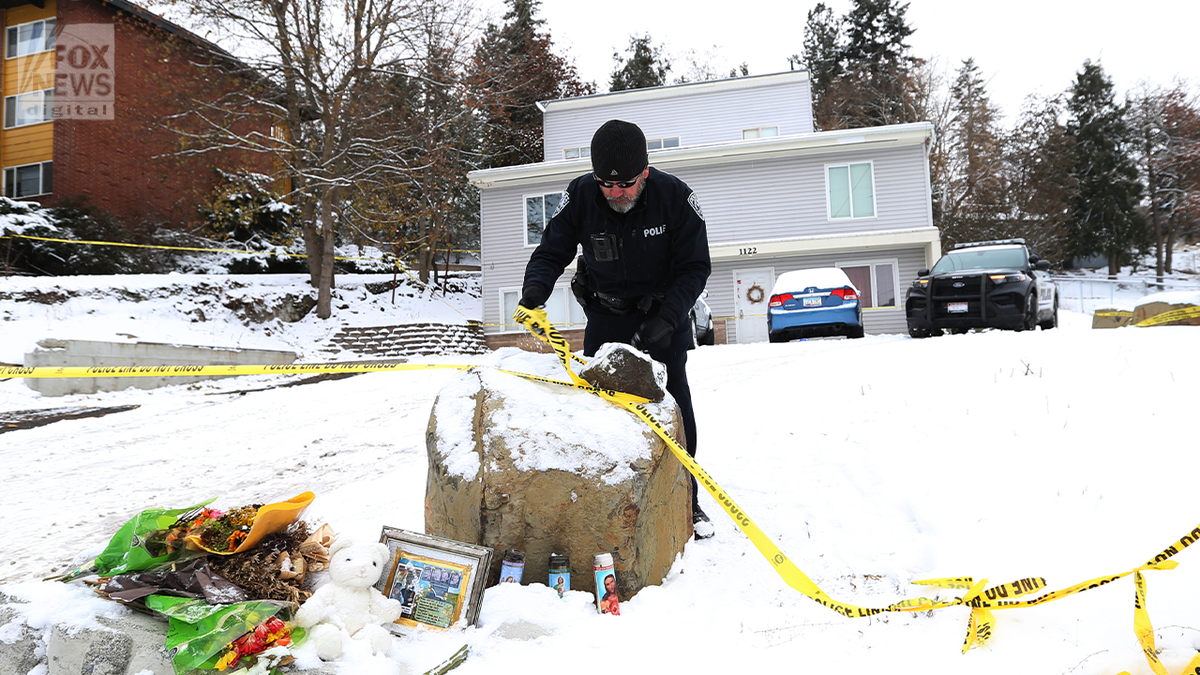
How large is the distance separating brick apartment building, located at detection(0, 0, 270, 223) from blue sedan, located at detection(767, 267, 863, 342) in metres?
15.6

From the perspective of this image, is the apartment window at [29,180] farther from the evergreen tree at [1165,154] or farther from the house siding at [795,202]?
the evergreen tree at [1165,154]

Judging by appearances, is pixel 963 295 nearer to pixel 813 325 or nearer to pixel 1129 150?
pixel 813 325

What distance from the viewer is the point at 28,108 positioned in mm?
20797

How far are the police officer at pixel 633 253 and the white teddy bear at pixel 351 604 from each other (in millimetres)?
1387

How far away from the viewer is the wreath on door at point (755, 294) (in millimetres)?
19062

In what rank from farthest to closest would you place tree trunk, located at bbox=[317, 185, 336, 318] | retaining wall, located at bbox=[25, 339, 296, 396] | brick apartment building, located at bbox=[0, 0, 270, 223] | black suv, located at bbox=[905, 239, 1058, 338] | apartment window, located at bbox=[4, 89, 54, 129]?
apartment window, located at bbox=[4, 89, 54, 129], brick apartment building, located at bbox=[0, 0, 270, 223], tree trunk, located at bbox=[317, 185, 336, 318], black suv, located at bbox=[905, 239, 1058, 338], retaining wall, located at bbox=[25, 339, 296, 396]

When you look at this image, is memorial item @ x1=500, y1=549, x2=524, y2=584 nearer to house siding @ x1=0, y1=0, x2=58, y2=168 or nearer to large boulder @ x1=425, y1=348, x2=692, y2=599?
large boulder @ x1=425, y1=348, x2=692, y2=599

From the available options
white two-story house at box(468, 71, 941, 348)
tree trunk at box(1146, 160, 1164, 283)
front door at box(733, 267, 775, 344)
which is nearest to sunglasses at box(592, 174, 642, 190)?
white two-story house at box(468, 71, 941, 348)

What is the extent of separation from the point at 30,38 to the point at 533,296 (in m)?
26.3

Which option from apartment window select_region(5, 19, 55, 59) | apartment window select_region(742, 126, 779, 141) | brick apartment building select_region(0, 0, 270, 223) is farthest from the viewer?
apartment window select_region(742, 126, 779, 141)

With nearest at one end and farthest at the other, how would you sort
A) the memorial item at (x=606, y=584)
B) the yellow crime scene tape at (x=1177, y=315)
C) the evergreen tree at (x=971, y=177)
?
1. the memorial item at (x=606, y=584)
2. the yellow crime scene tape at (x=1177, y=315)
3. the evergreen tree at (x=971, y=177)

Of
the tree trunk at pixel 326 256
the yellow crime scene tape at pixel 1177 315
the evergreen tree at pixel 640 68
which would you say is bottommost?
the yellow crime scene tape at pixel 1177 315

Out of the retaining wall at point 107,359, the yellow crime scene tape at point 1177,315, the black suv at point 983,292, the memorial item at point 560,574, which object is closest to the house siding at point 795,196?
the black suv at point 983,292

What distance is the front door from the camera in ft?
62.1
